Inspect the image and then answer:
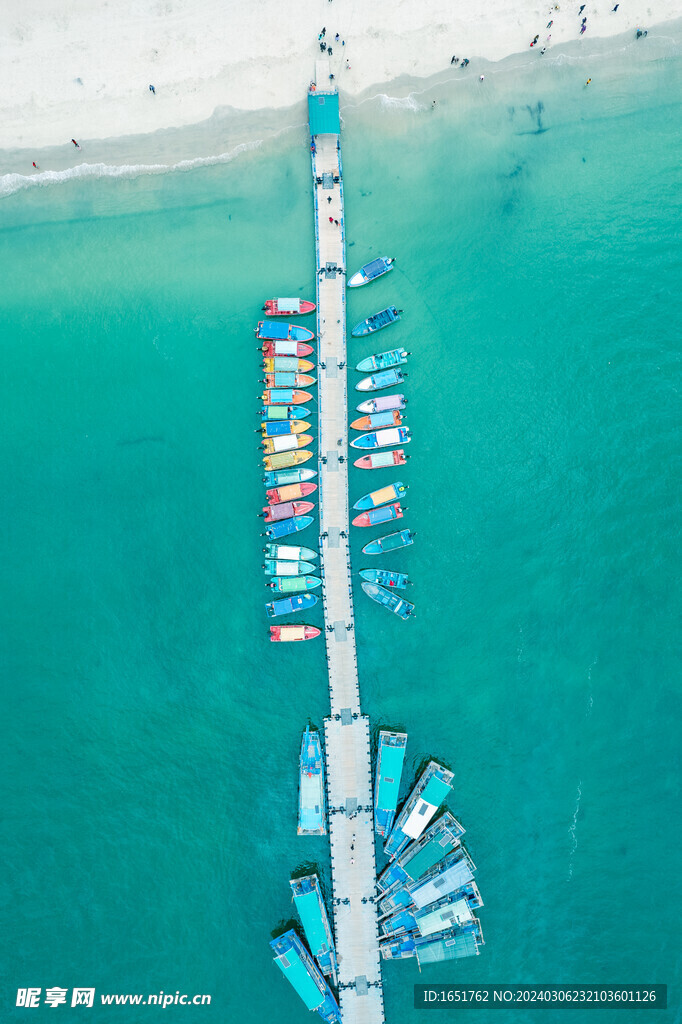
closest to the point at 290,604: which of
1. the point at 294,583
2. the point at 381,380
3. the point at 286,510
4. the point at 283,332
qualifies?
the point at 294,583

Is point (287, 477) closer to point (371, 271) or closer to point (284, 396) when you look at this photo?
point (284, 396)

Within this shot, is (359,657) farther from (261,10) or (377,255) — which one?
(261,10)

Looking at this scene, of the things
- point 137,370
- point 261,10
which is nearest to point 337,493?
point 137,370

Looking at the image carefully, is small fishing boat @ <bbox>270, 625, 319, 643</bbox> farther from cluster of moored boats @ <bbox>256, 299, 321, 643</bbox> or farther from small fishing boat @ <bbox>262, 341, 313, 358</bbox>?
small fishing boat @ <bbox>262, 341, 313, 358</bbox>

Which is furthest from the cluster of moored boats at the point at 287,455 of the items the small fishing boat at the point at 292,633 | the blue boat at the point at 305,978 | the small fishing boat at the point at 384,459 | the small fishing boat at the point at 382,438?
the blue boat at the point at 305,978

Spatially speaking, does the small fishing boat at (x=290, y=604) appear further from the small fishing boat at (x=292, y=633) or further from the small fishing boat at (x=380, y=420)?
the small fishing boat at (x=380, y=420)
